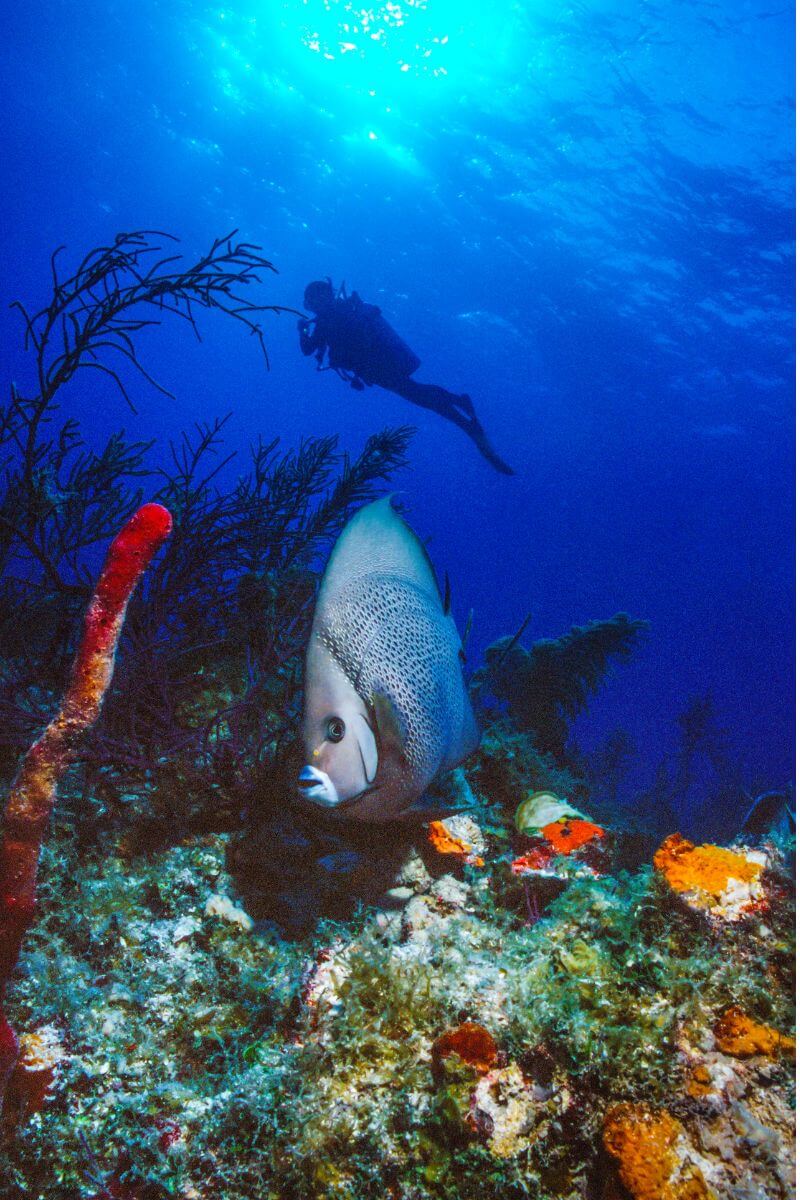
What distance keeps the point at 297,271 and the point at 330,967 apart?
45038 millimetres

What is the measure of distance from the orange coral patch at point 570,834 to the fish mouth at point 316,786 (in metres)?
1.85

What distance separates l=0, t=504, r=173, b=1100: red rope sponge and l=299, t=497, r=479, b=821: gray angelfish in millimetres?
573

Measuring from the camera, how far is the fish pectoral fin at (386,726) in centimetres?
181

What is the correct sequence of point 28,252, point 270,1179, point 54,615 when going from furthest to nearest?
point 28,252 → point 54,615 → point 270,1179

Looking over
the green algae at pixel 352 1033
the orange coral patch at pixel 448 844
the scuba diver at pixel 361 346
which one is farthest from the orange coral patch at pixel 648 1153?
the scuba diver at pixel 361 346

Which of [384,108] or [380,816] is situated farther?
[384,108]

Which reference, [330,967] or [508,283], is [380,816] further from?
[508,283]

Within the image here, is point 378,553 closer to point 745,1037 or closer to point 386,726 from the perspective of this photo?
point 386,726

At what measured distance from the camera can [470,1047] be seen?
1.59 m

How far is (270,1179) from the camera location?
1512 millimetres

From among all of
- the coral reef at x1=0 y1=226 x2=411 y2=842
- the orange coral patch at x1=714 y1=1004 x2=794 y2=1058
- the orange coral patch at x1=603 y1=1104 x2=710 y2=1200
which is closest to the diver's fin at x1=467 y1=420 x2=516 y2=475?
the coral reef at x1=0 y1=226 x2=411 y2=842

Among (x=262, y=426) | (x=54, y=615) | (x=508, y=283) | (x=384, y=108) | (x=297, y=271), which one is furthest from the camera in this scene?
(x=262, y=426)

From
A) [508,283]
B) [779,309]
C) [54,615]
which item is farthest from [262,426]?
[54,615]

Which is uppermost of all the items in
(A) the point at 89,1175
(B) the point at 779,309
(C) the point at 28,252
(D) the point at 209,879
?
(C) the point at 28,252
